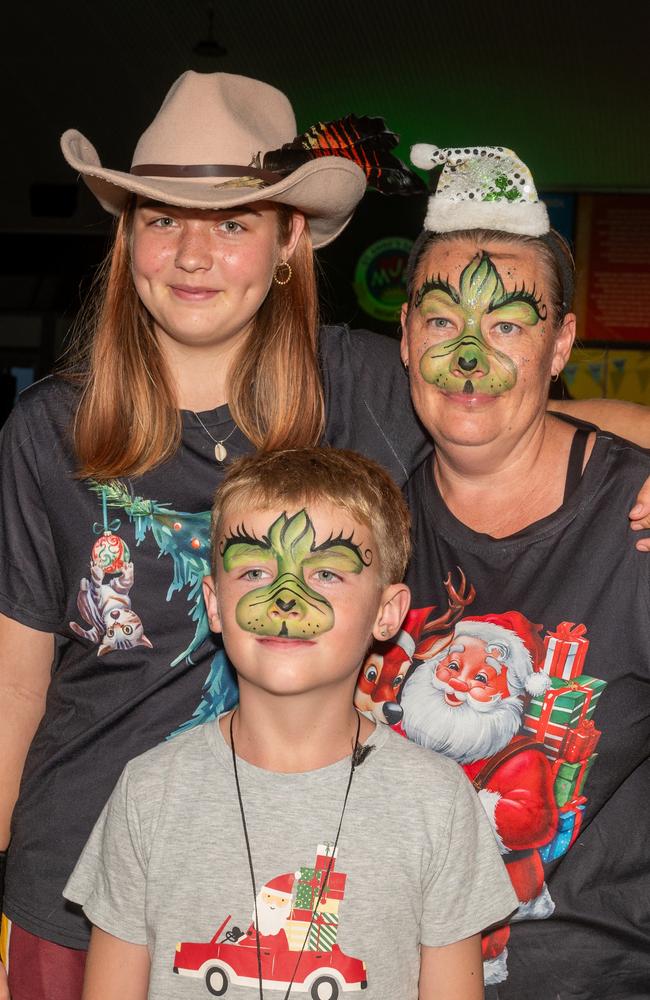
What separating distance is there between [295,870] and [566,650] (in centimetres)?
52

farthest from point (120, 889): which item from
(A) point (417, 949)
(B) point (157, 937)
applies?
(A) point (417, 949)

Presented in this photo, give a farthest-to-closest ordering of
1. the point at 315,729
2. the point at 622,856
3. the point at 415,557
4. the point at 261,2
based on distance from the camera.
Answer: the point at 261,2 → the point at 415,557 → the point at 622,856 → the point at 315,729

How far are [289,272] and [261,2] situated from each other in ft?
9.62

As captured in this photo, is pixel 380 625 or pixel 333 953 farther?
pixel 380 625

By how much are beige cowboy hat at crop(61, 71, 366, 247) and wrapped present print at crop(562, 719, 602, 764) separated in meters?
0.95

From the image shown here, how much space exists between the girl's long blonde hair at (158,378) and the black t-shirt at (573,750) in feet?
1.39

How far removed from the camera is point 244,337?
1.99 metres

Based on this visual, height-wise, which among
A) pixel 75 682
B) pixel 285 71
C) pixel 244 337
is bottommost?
pixel 75 682

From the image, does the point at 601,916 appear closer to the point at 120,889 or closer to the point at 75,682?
the point at 120,889

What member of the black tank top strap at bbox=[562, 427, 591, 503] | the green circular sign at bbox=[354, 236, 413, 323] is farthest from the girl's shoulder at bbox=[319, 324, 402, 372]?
the green circular sign at bbox=[354, 236, 413, 323]

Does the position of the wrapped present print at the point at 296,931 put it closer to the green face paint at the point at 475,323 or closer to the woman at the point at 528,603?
the woman at the point at 528,603

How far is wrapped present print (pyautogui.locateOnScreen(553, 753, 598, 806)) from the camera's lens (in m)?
1.73

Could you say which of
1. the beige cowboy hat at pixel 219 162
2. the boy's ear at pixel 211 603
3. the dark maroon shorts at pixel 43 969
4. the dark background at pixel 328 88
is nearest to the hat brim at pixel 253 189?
the beige cowboy hat at pixel 219 162

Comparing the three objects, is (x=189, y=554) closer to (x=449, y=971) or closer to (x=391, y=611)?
(x=391, y=611)
